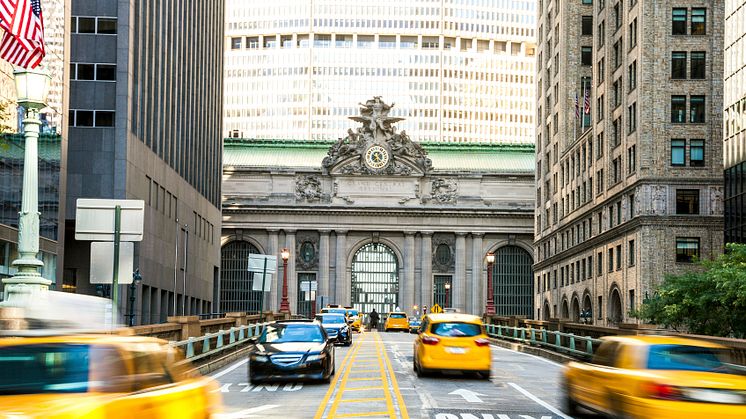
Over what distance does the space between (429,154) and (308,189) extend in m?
16.5

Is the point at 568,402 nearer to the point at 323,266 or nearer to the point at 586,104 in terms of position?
the point at 586,104

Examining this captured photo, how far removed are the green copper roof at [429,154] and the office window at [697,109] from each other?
6019cm

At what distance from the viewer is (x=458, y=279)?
399 feet

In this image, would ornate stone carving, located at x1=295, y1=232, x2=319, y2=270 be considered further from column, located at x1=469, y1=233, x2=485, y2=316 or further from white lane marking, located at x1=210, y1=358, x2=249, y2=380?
white lane marking, located at x1=210, y1=358, x2=249, y2=380

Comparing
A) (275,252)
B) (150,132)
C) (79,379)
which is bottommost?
(79,379)

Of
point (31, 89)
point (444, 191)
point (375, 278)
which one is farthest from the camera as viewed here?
point (375, 278)

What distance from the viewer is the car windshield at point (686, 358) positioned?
15.2 metres

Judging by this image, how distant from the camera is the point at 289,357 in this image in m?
26.5

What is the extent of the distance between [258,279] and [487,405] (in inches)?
1344

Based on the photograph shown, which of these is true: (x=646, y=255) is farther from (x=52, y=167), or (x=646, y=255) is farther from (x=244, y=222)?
(x=244, y=222)

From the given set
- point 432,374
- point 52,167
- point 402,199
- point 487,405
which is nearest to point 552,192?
point 402,199

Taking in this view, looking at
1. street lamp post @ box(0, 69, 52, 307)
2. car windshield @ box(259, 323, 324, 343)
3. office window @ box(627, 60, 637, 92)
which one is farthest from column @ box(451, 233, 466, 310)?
street lamp post @ box(0, 69, 52, 307)

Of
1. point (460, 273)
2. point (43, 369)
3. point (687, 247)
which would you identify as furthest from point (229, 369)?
point (460, 273)

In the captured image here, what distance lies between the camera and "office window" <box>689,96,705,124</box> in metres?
62.2
